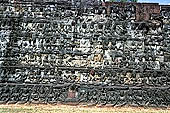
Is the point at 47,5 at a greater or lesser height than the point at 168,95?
greater

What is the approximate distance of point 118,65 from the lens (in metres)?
9.83

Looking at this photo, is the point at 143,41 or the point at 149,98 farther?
the point at 143,41

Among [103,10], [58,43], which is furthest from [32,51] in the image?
[103,10]

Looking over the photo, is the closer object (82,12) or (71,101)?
(71,101)

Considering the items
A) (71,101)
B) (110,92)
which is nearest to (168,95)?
(110,92)

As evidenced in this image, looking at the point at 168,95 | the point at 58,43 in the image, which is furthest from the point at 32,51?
the point at 168,95

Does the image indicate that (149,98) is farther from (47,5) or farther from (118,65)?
(47,5)

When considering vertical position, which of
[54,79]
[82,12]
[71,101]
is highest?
[82,12]

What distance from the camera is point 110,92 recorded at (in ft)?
30.7

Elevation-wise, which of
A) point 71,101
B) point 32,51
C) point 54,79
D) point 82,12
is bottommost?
point 71,101

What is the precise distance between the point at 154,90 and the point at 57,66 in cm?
330

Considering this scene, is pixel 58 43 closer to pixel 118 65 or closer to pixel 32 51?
pixel 32 51

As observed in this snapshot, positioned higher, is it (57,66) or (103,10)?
(103,10)

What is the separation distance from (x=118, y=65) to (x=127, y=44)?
0.85 metres
